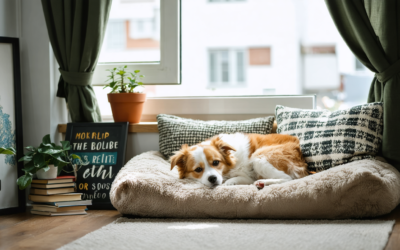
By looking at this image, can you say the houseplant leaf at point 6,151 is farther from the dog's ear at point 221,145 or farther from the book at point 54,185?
the dog's ear at point 221,145

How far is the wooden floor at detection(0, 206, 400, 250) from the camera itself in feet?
5.24

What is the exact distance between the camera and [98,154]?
2584 mm

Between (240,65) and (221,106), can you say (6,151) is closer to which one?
(221,106)

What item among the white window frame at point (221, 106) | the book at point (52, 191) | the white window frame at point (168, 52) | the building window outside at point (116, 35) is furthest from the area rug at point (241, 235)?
the building window outside at point (116, 35)

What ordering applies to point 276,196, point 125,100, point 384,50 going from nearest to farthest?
1. point 276,196
2. point 384,50
3. point 125,100

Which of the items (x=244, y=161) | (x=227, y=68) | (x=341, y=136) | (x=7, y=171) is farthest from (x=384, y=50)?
(x=7, y=171)

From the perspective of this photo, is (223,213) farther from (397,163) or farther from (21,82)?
(21,82)

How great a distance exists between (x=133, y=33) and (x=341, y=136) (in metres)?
1.75

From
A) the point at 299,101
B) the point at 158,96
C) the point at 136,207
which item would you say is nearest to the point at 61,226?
the point at 136,207

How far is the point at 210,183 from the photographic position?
6.67ft

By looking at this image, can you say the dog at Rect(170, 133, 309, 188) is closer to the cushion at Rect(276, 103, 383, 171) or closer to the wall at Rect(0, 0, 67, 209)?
the cushion at Rect(276, 103, 383, 171)

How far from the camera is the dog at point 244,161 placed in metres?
2.10

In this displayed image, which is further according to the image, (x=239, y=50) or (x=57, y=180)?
(x=239, y=50)

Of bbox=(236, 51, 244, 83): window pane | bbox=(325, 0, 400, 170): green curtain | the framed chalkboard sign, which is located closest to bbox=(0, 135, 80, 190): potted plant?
the framed chalkboard sign
